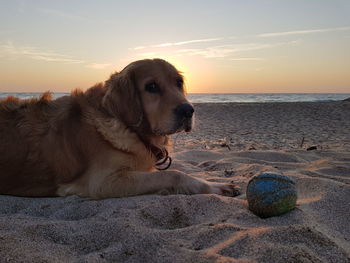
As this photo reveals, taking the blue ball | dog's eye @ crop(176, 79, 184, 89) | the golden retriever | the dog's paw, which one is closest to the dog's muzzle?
the golden retriever

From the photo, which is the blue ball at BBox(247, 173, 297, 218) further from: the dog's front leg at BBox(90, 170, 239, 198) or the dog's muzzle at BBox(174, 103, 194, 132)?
the dog's muzzle at BBox(174, 103, 194, 132)

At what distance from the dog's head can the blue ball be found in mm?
1084

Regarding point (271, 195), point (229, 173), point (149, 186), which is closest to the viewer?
point (271, 195)

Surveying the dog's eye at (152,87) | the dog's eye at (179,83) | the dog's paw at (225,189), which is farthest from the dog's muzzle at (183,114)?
the dog's paw at (225,189)

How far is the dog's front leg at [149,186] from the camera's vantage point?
3.28 m

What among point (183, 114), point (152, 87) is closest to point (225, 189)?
point (183, 114)

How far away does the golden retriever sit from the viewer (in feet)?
11.0

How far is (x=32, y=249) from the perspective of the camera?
192 centimetres

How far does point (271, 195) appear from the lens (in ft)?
8.30

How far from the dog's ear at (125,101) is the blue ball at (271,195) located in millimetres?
1452

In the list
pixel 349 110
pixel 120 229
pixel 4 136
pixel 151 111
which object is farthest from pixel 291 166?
pixel 349 110

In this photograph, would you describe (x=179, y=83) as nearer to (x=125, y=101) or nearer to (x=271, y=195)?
(x=125, y=101)

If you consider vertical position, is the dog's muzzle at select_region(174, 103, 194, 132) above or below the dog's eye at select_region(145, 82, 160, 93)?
below

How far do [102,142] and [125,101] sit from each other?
0.49m
